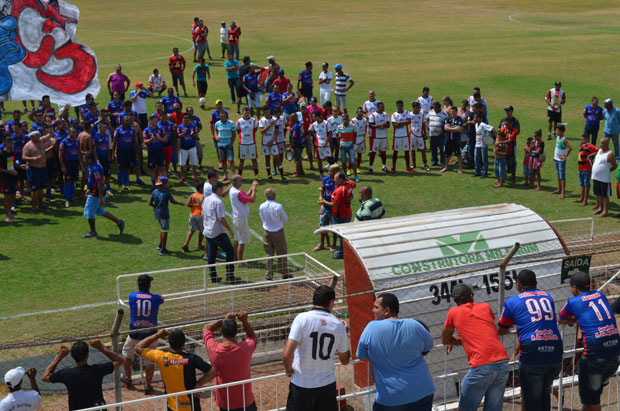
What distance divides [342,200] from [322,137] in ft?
18.9

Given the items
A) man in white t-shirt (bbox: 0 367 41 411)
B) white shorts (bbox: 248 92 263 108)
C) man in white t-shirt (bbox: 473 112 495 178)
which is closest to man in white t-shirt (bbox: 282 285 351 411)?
man in white t-shirt (bbox: 0 367 41 411)

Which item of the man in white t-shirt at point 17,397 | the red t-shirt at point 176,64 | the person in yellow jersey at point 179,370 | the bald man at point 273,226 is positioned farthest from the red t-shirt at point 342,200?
the red t-shirt at point 176,64

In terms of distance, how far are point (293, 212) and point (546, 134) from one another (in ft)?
36.7

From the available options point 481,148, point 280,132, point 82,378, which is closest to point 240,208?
point 280,132

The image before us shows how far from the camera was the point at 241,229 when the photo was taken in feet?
49.6

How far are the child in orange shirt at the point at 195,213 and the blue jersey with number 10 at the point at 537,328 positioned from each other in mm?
8672

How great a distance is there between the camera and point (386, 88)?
32094 millimetres

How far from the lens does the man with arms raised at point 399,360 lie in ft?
23.9

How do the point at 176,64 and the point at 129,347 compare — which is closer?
the point at 129,347

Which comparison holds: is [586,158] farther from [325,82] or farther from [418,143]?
[325,82]

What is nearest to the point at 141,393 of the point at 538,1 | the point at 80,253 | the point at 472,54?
the point at 80,253

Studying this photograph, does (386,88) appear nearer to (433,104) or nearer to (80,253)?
(433,104)

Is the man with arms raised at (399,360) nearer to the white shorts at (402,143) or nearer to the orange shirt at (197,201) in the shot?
the orange shirt at (197,201)

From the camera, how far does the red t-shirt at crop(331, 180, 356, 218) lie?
15.7 m
